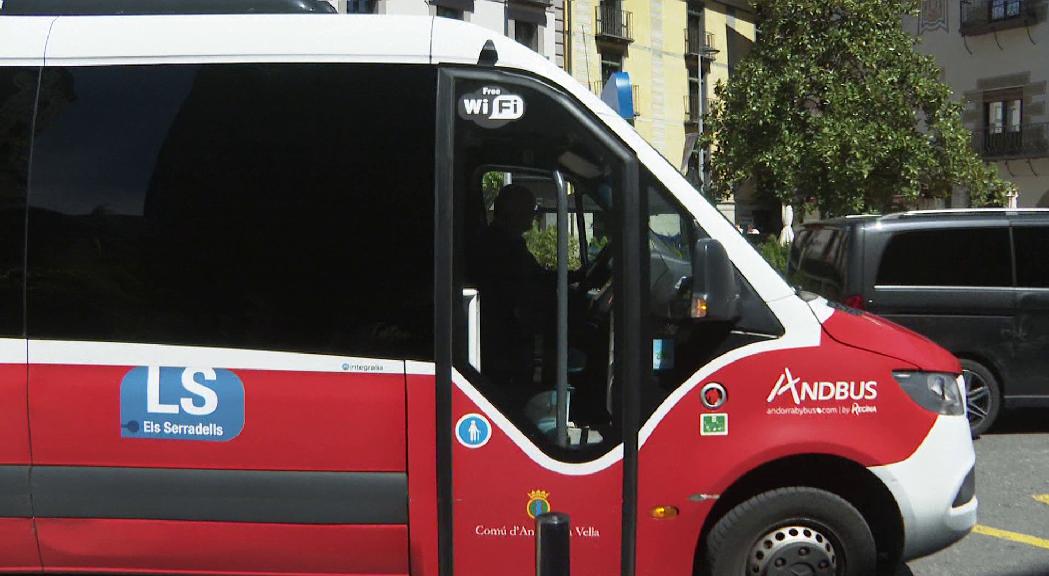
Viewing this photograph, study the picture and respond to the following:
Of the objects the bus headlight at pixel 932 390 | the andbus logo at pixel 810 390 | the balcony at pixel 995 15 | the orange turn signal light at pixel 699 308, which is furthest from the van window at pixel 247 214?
the balcony at pixel 995 15

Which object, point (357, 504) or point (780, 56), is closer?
point (357, 504)

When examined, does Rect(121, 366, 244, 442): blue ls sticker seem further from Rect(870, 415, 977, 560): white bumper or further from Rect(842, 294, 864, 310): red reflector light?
Rect(842, 294, 864, 310): red reflector light

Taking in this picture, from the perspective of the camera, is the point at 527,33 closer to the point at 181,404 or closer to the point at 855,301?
the point at 855,301

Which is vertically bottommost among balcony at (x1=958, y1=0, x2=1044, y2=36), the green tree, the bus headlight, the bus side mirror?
the bus headlight

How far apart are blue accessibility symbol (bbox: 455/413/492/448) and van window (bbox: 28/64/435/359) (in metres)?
0.35

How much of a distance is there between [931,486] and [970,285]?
4.74 meters

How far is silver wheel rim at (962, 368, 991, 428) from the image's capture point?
8406 millimetres

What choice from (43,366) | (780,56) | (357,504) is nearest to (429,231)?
(357,504)

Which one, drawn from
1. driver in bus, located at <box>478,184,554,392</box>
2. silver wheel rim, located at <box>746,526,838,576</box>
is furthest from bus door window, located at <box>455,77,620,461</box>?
silver wheel rim, located at <box>746,526,838,576</box>

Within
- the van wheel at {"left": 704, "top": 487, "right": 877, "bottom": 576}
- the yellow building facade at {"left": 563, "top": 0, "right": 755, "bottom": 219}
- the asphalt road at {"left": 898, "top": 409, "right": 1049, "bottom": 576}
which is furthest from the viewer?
the yellow building facade at {"left": 563, "top": 0, "right": 755, "bottom": 219}

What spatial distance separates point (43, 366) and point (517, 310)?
5.94 feet

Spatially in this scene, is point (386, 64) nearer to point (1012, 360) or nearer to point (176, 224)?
point (176, 224)

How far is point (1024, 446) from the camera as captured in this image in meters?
8.28

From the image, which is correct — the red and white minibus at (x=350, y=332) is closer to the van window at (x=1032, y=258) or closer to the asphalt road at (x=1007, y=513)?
the asphalt road at (x=1007, y=513)
